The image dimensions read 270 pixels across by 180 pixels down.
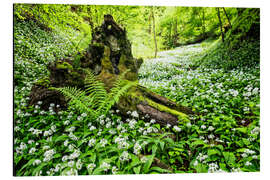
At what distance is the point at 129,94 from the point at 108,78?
0.54 metres

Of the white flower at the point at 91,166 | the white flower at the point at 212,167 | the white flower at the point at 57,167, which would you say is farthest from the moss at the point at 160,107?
the white flower at the point at 57,167

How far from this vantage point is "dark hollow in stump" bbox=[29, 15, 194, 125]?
7.63ft

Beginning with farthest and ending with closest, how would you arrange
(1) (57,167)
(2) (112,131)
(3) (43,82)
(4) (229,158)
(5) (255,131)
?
(3) (43,82), (5) (255,131), (2) (112,131), (4) (229,158), (1) (57,167)

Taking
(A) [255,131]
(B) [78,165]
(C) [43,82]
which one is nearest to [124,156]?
(B) [78,165]

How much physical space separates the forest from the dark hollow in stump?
0.02 metres


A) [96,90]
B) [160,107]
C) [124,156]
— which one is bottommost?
[124,156]

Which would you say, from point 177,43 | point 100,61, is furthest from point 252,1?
point 100,61

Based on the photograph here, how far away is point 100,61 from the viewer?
9.02ft

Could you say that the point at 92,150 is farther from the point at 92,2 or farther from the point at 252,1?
the point at 252,1

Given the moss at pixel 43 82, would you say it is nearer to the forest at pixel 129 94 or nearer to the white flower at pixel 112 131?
the forest at pixel 129 94

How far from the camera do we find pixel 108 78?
2621 mm

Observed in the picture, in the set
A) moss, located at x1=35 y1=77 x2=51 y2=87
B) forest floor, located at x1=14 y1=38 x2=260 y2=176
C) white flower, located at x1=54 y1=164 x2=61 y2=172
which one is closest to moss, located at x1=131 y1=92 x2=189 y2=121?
forest floor, located at x1=14 y1=38 x2=260 y2=176

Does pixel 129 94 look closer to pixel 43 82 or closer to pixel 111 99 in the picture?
pixel 111 99

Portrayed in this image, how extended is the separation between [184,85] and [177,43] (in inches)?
51.3
